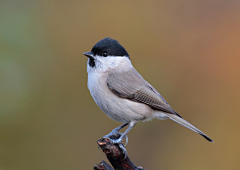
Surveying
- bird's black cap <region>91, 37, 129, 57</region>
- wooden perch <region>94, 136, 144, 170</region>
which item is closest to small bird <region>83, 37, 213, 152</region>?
bird's black cap <region>91, 37, 129, 57</region>

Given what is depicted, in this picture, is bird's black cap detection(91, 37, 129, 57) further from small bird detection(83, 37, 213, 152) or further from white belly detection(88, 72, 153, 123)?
white belly detection(88, 72, 153, 123)

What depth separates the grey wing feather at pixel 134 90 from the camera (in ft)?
10.5

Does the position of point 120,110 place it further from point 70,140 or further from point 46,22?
point 46,22

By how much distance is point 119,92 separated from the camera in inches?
125

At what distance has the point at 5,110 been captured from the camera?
337 centimetres

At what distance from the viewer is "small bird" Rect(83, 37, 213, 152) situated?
124 inches

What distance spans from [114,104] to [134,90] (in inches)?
10.9

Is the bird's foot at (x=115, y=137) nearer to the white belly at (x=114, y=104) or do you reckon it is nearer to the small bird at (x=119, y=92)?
the small bird at (x=119, y=92)

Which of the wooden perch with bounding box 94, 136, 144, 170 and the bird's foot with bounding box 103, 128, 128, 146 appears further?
the bird's foot with bounding box 103, 128, 128, 146

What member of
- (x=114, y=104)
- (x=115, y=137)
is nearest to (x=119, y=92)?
(x=114, y=104)

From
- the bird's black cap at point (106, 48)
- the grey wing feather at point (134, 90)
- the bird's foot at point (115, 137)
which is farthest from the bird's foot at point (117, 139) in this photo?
the bird's black cap at point (106, 48)

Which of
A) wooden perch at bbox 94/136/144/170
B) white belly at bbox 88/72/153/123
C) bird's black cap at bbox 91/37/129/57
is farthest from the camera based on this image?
bird's black cap at bbox 91/37/129/57

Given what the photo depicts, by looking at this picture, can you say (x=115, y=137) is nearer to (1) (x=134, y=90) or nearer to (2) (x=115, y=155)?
(2) (x=115, y=155)

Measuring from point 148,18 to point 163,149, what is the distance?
2.16m
